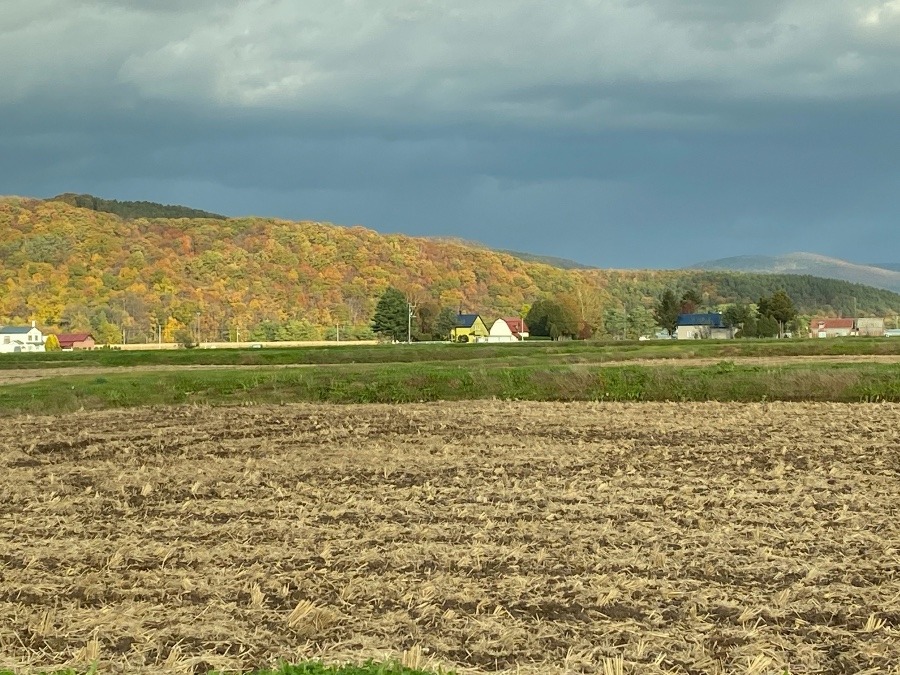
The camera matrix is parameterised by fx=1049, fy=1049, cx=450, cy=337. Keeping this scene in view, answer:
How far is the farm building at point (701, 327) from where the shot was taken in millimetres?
139125

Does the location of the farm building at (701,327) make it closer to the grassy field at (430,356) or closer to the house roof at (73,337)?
the grassy field at (430,356)

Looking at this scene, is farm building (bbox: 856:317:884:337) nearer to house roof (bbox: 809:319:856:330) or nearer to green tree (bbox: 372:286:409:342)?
house roof (bbox: 809:319:856:330)

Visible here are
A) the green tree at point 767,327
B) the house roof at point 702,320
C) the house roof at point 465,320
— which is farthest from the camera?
the house roof at point 702,320

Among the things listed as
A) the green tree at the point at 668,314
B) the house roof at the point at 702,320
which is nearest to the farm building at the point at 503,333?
the green tree at the point at 668,314

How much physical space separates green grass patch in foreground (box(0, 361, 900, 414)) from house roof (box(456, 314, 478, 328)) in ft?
324

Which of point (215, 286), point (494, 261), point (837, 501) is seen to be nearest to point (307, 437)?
point (837, 501)

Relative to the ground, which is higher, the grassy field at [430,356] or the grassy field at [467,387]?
the grassy field at [430,356]

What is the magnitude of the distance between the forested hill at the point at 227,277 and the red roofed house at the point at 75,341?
20.2 feet

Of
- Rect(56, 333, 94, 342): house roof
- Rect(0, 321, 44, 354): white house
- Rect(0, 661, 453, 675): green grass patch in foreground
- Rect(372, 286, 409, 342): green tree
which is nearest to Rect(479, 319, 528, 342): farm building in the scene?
Rect(372, 286, 409, 342): green tree

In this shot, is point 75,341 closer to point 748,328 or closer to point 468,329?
point 468,329

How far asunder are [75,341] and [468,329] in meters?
48.3

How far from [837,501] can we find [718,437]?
8.06m

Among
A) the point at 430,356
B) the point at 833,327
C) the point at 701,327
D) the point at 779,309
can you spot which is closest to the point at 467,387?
the point at 430,356

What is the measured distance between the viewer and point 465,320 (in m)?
140
